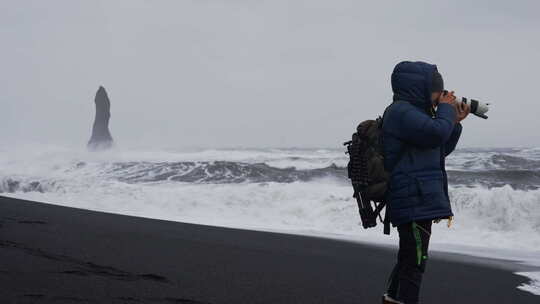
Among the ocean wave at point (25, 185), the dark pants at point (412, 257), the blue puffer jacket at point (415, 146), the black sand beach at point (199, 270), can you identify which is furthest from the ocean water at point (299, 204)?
the blue puffer jacket at point (415, 146)

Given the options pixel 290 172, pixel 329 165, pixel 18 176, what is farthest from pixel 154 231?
pixel 329 165

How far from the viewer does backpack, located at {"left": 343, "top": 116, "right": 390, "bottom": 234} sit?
3.00 meters

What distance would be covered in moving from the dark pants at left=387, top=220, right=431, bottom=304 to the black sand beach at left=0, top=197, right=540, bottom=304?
3.49 feet

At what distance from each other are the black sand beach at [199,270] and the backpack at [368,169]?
117cm

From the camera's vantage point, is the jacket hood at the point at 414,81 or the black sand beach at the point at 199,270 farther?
the black sand beach at the point at 199,270

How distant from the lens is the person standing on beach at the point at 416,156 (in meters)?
2.92

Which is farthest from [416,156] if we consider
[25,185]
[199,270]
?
[25,185]

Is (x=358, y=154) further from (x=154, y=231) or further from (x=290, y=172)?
(x=290, y=172)

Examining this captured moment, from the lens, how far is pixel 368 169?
119 inches

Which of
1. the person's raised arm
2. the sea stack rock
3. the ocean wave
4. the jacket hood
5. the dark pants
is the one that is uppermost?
the jacket hood

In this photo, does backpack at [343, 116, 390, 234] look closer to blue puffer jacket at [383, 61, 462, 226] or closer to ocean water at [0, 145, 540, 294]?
blue puffer jacket at [383, 61, 462, 226]

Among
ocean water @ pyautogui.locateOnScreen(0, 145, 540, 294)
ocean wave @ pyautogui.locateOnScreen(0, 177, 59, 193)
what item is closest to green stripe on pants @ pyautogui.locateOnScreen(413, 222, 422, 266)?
ocean water @ pyautogui.locateOnScreen(0, 145, 540, 294)

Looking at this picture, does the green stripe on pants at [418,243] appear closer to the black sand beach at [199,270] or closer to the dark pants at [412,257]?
the dark pants at [412,257]

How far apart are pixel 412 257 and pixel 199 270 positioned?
2.26 meters
